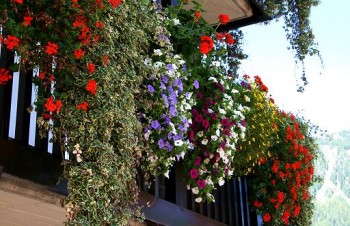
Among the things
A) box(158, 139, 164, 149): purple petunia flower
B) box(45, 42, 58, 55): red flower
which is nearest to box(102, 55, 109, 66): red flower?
box(45, 42, 58, 55): red flower

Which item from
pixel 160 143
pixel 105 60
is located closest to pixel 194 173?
pixel 160 143

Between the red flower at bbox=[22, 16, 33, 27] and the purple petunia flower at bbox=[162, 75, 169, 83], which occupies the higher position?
the purple petunia flower at bbox=[162, 75, 169, 83]

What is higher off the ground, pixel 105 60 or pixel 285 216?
pixel 105 60

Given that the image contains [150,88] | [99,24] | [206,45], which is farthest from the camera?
[206,45]

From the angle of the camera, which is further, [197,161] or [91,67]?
[197,161]

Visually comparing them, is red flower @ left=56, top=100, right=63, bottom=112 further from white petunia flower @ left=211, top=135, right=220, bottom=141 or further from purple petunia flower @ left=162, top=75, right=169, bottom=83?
white petunia flower @ left=211, top=135, right=220, bottom=141

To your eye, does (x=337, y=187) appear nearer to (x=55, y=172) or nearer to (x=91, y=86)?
(x=55, y=172)

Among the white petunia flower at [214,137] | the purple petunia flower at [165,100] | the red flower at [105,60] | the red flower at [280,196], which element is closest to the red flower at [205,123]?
the white petunia flower at [214,137]

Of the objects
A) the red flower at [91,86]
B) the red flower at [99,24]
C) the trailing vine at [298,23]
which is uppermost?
the trailing vine at [298,23]

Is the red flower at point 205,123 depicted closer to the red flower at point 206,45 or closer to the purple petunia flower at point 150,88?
the red flower at point 206,45

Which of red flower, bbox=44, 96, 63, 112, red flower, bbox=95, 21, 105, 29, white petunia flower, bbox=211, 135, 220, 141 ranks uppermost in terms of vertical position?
red flower, bbox=95, 21, 105, 29

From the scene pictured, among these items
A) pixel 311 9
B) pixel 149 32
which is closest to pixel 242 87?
pixel 149 32

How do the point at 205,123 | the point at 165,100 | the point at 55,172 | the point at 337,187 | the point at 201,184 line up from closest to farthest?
the point at 55,172 < the point at 165,100 < the point at 205,123 < the point at 201,184 < the point at 337,187

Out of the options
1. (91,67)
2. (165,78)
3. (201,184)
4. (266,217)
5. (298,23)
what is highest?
(298,23)
